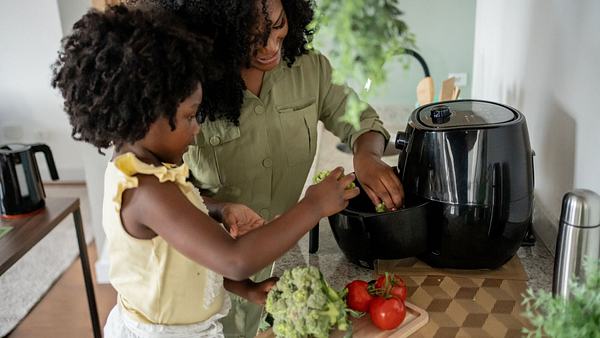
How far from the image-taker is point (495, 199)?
95cm

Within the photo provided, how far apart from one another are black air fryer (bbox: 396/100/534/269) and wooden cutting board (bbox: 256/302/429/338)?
154 mm

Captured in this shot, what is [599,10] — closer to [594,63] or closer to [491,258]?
[594,63]

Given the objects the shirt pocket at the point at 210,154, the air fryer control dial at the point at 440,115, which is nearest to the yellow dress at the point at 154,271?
the shirt pocket at the point at 210,154

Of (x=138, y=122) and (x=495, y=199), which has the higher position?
(x=138, y=122)

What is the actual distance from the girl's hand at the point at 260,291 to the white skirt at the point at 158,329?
7cm

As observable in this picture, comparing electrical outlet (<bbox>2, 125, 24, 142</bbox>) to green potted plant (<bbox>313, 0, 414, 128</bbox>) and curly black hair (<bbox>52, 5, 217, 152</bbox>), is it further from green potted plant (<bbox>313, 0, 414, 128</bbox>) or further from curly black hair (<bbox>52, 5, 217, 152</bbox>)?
green potted plant (<bbox>313, 0, 414, 128</bbox>)

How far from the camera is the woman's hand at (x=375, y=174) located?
1.04 m

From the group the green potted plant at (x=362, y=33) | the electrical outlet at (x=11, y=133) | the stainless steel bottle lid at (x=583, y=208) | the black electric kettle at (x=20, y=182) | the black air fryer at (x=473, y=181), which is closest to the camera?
the green potted plant at (x=362, y=33)

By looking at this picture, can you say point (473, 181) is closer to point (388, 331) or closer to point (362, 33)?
point (388, 331)

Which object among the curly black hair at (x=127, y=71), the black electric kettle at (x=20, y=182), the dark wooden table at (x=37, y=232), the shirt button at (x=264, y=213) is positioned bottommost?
the dark wooden table at (x=37, y=232)

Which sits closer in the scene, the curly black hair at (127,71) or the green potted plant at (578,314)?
the green potted plant at (578,314)

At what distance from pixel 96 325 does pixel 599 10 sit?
175cm

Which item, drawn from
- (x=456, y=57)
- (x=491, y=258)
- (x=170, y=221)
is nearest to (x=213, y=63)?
(x=170, y=221)

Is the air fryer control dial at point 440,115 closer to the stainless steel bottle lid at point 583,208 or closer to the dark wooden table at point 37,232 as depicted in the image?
the stainless steel bottle lid at point 583,208
